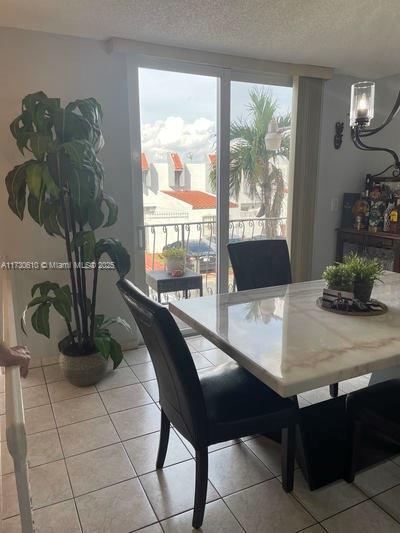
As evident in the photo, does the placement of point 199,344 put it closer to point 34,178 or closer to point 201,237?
point 201,237

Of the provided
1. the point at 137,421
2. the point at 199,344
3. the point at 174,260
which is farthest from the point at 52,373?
the point at 174,260

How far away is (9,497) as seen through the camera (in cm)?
176

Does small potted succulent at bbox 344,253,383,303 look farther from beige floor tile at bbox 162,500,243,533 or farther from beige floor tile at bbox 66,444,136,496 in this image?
beige floor tile at bbox 66,444,136,496

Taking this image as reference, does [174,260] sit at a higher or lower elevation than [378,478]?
higher

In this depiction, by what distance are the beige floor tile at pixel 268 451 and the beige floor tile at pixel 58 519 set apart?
0.91 meters

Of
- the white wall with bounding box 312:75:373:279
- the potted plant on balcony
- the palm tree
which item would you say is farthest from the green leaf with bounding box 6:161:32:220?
the white wall with bounding box 312:75:373:279

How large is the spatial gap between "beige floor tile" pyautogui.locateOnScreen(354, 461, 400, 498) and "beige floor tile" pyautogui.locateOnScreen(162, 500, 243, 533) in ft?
2.06

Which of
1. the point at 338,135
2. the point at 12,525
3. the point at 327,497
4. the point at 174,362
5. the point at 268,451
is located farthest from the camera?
the point at 338,135

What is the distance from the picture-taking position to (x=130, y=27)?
2.50 meters

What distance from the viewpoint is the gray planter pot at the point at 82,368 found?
2.63m

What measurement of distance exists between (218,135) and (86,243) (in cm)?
156

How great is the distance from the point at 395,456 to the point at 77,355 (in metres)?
1.97

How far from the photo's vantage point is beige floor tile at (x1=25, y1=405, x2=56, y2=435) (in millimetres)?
2254

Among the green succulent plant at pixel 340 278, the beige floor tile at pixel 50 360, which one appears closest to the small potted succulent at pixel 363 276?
the green succulent plant at pixel 340 278
